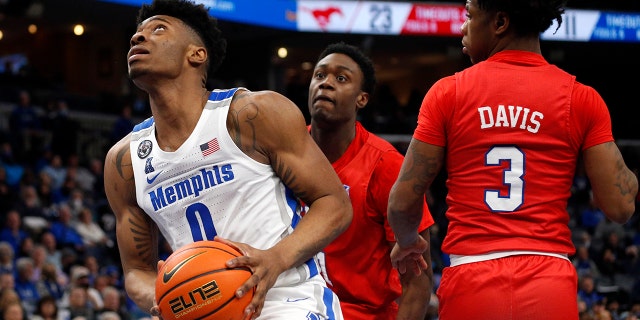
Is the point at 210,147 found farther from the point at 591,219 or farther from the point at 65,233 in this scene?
the point at 591,219

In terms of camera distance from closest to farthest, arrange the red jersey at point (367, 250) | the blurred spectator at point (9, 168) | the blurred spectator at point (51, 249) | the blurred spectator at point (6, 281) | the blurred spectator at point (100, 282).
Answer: the red jersey at point (367, 250) → the blurred spectator at point (6, 281) → the blurred spectator at point (100, 282) → the blurred spectator at point (51, 249) → the blurred spectator at point (9, 168)

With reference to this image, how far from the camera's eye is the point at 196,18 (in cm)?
437

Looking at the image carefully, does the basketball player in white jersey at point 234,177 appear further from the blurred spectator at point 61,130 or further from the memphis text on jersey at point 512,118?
the blurred spectator at point 61,130

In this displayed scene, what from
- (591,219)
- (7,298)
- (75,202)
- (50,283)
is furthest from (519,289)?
(591,219)

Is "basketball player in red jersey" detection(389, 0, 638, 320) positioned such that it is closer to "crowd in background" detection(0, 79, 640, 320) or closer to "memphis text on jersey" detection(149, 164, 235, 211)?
"memphis text on jersey" detection(149, 164, 235, 211)

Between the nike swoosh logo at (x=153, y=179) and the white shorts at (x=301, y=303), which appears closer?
the white shorts at (x=301, y=303)

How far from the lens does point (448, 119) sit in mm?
3732

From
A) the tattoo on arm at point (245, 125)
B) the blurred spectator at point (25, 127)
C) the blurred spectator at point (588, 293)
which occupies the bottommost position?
the blurred spectator at point (588, 293)

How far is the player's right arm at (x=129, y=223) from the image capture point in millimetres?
4211

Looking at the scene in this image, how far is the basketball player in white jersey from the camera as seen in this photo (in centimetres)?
384

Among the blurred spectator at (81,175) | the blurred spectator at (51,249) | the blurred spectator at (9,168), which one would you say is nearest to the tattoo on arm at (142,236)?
the blurred spectator at (51,249)

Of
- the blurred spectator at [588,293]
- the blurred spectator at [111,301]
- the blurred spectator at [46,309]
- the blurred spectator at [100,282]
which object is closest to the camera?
the blurred spectator at [46,309]

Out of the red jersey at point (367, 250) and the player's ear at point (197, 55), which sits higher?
the player's ear at point (197, 55)

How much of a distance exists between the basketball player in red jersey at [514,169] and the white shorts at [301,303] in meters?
0.48
